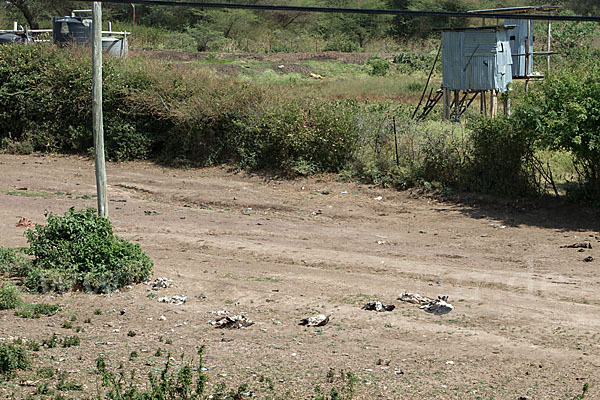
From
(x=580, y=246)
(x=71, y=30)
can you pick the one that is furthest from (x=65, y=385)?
(x=71, y=30)

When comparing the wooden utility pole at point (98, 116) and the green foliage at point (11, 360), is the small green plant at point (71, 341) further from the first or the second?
the wooden utility pole at point (98, 116)

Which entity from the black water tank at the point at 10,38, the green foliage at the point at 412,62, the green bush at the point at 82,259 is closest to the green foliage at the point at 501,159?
the green bush at the point at 82,259

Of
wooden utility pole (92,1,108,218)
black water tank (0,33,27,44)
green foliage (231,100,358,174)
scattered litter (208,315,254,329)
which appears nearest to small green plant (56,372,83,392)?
scattered litter (208,315,254,329)

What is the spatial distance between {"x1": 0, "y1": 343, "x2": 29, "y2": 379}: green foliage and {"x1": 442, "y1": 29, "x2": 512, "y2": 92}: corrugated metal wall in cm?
1903

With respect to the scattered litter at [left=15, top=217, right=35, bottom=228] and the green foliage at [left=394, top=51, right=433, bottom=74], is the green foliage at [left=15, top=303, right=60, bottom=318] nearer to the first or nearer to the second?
the scattered litter at [left=15, top=217, right=35, bottom=228]

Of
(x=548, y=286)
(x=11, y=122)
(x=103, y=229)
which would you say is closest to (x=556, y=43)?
(x=11, y=122)

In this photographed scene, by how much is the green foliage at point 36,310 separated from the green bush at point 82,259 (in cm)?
69

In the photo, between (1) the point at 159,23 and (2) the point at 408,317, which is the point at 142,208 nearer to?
(2) the point at 408,317

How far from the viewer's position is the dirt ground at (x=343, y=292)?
687cm

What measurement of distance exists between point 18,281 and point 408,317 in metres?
5.42

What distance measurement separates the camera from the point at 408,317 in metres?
8.62

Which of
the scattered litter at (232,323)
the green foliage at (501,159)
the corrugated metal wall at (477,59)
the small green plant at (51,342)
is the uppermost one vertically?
the corrugated metal wall at (477,59)

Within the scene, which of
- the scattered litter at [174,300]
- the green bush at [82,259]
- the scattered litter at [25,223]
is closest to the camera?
the scattered litter at [174,300]

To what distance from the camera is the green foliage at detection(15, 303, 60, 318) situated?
8344 millimetres
